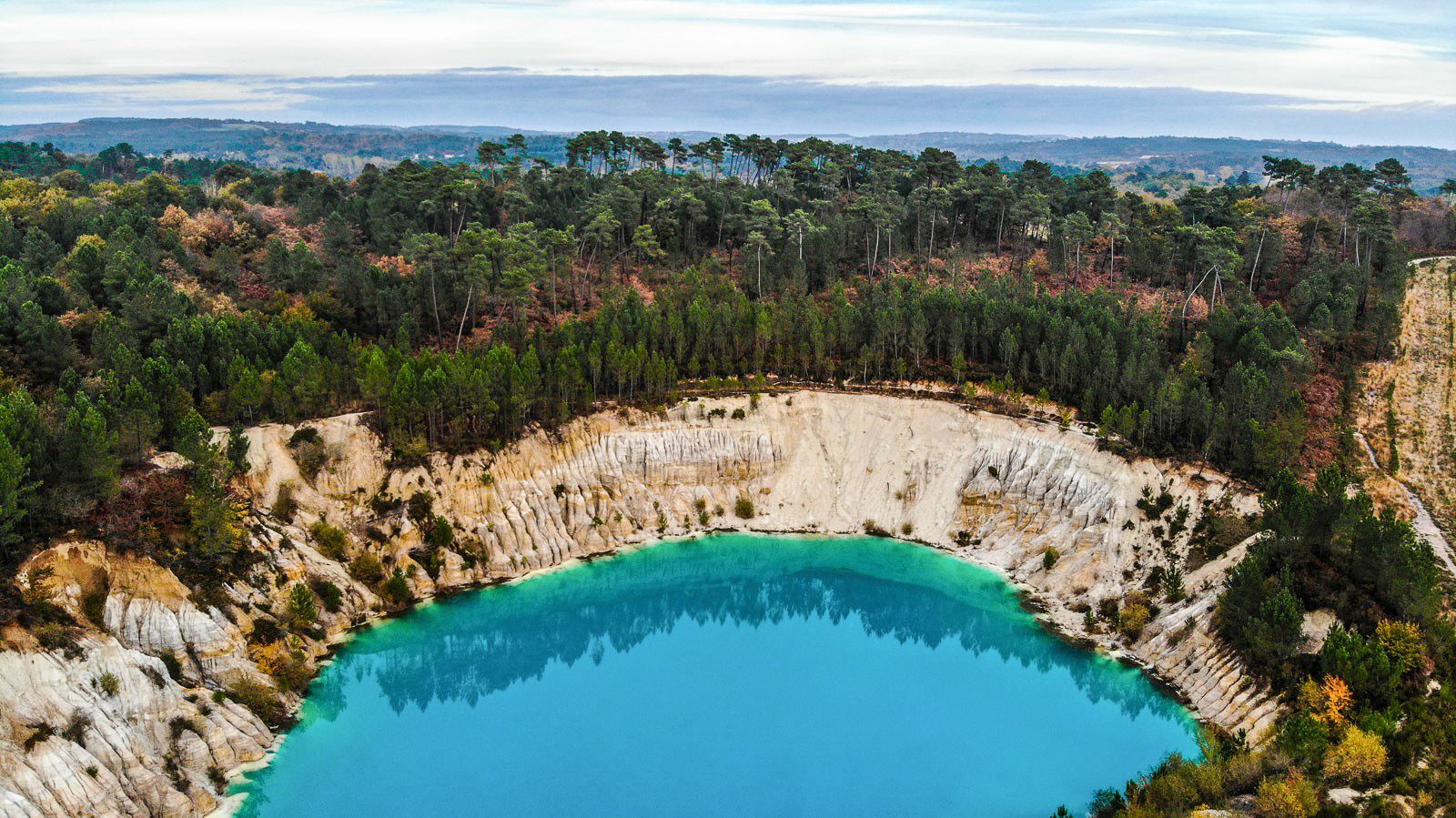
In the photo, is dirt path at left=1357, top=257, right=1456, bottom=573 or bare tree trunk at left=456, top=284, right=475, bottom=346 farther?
bare tree trunk at left=456, top=284, right=475, bottom=346

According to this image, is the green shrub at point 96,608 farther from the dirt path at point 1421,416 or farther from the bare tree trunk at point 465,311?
the dirt path at point 1421,416

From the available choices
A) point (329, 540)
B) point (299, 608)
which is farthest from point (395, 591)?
point (299, 608)

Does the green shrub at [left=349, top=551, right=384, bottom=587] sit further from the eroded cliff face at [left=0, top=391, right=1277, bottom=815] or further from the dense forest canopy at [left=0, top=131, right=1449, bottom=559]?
the dense forest canopy at [left=0, top=131, right=1449, bottom=559]

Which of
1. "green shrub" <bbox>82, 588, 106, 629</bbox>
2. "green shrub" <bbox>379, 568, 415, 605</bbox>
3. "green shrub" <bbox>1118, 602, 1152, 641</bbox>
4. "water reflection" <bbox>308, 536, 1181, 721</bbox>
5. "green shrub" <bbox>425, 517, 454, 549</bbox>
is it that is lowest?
"water reflection" <bbox>308, 536, 1181, 721</bbox>

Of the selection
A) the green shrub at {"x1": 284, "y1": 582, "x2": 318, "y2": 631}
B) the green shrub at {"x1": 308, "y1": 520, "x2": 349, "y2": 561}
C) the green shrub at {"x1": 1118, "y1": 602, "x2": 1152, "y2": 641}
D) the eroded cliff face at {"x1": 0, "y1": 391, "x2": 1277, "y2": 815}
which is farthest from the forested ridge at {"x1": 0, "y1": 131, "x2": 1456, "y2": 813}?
the green shrub at {"x1": 308, "y1": 520, "x2": 349, "y2": 561}

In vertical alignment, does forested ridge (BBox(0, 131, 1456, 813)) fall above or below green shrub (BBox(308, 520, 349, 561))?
above

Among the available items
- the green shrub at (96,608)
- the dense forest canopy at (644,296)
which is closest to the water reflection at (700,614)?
the green shrub at (96,608)
